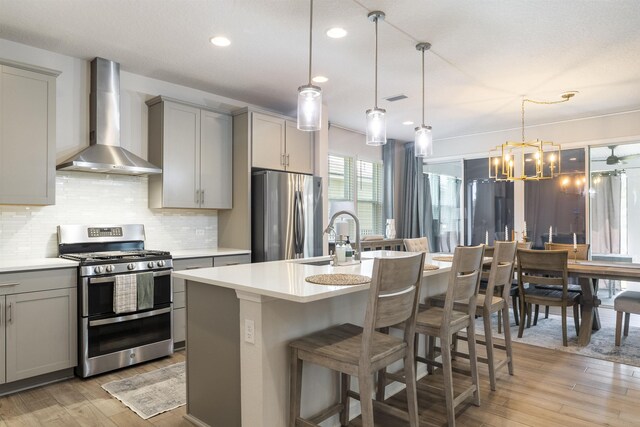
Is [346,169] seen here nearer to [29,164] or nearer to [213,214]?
[213,214]

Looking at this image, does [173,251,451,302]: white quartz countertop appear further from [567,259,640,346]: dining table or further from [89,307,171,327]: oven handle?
[567,259,640,346]: dining table

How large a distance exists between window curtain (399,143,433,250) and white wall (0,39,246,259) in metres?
3.98

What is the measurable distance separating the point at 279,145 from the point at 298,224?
0.98 metres

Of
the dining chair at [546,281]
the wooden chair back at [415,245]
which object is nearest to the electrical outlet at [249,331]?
the wooden chair back at [415,245]

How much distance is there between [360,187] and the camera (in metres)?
6.69

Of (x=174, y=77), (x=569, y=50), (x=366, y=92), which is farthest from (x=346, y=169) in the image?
(x=569, y=50)

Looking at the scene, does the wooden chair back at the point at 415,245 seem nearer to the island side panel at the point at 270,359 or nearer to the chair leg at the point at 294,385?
the island side panel at the point at 270,359

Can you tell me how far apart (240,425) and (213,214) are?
303cm

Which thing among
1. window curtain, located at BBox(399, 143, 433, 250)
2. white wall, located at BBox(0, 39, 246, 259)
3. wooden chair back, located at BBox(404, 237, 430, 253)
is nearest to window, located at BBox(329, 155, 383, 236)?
window curtain, located at BBox(399, 143, 433, 250)

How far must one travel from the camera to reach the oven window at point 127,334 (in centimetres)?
318

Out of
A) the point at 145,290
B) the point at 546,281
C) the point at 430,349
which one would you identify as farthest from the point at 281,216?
the point at 546,281

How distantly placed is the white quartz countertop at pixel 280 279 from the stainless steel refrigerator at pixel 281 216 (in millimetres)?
1565

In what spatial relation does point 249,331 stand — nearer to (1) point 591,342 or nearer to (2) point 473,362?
(2) point 473,362

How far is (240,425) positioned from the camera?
6.73 ft
